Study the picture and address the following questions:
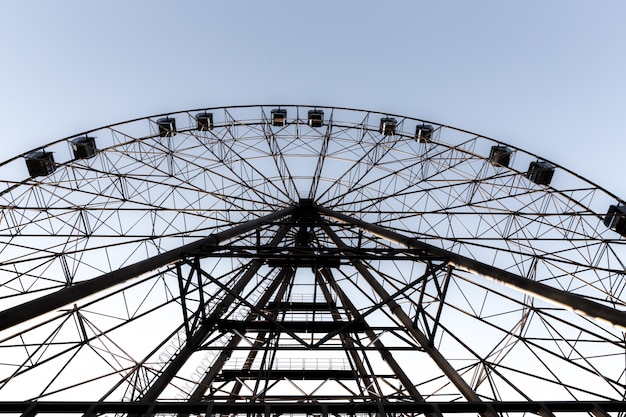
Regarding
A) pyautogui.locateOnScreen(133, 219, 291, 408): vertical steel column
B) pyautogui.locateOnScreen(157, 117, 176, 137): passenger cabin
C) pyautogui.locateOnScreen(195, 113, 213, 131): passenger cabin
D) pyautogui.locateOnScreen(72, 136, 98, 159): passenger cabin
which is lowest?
pyautogui.locateOnScreen(133, 219, 291, 408): vertical steel column

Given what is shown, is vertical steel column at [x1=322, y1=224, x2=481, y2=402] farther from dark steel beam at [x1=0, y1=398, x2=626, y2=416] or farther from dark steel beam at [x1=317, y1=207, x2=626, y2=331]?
dark steel beam at [x1=317, y1=207, x2=626, y2=331]

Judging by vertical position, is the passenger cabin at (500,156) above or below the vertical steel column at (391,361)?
above

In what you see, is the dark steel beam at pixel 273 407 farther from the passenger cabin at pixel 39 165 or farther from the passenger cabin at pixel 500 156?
the passenger cabin at pixel 500 156

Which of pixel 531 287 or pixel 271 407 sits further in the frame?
pixel 531 287

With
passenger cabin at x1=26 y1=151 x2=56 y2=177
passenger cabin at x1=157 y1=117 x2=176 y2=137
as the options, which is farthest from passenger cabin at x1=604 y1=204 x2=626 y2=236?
passenger cabin at x1=26 y1=151 x2=56 y2=177

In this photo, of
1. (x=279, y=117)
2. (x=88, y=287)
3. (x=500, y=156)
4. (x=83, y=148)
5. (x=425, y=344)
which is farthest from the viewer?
(x=279, y=117)

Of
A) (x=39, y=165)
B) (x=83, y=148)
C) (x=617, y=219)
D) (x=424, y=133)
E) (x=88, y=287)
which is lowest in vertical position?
(x=88, y=287)

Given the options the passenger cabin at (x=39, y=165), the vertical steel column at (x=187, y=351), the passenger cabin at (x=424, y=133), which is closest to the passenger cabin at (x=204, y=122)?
the passenger cabin at (x=39, y=165)

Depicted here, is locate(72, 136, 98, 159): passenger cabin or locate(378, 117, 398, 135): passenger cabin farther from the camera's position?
locate(378, 117, 398, 135): passenger cabin

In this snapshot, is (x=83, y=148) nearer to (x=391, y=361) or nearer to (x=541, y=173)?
(x=391, y=361)

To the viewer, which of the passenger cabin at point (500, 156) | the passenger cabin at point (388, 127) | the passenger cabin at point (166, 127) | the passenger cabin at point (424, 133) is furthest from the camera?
the passenger cabin at point (388, 127)

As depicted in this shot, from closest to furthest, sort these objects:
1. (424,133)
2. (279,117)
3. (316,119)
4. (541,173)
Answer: (541,173)
(424,133)
(279,117)
(316,119)

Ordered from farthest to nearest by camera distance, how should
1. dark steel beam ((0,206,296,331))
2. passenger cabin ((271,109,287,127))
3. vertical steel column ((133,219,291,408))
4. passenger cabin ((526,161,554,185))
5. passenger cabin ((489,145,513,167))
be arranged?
passenger cabin ((271,109,287,127)), passenger cabin ((489,145,513,167)), passenger cabin ((526,161,554,185)), vertical steel column ((133,219,291,408)), dark steel beam ((0,206,296,331))

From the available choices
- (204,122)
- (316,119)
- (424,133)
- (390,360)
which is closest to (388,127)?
(424,133)
